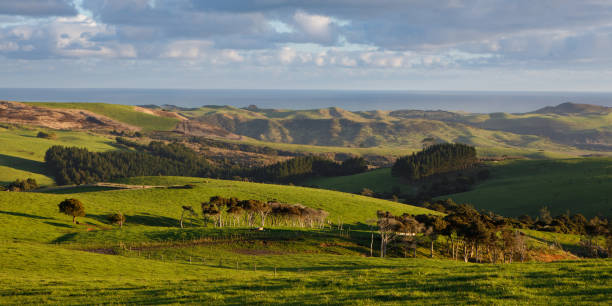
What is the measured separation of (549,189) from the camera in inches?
5517

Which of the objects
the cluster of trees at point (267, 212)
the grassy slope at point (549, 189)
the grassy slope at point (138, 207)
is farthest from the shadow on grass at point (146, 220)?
the grassy slope at point (549, 189)

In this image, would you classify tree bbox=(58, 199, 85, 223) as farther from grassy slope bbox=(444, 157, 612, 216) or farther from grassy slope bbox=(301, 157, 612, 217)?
grassy slope bbox=(444, 157, 612, 216)

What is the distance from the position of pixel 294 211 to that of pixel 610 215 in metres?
88.7

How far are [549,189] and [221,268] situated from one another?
13331 centimetres

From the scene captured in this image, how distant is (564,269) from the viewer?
2545 centimetres

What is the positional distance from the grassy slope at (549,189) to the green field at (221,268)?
63467 mm

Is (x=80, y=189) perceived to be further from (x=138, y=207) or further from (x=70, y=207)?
(x=70, y=207)

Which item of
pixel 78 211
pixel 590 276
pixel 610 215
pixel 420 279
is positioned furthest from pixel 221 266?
pixel 610 215

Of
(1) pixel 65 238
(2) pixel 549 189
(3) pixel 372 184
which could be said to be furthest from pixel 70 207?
(2) pixel 549 189

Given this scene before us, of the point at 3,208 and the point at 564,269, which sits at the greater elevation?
the point at 564,269

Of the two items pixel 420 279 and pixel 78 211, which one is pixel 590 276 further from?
pixel 78 211

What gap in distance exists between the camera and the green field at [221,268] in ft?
71.6

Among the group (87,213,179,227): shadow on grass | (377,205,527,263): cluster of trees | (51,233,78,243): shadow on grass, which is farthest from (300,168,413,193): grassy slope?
(51,233,78,243): shadow on grass

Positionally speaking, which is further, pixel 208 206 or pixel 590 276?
pixel 208 206
